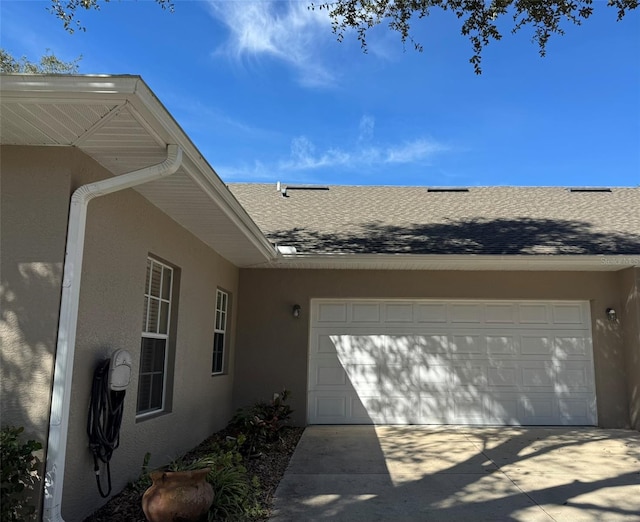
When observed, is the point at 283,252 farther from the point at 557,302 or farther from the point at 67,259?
the point at 557,302

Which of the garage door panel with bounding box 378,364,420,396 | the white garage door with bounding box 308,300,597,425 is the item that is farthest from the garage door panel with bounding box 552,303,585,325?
the garage door panel with bounding box 378,364,420,396

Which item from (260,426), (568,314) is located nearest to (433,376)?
(568,314)

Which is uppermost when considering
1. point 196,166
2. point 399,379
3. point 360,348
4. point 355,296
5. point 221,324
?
point 196,166

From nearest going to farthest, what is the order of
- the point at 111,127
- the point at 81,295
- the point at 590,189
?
the point at 111,127 → the point at 81,295 → the point at 590,189

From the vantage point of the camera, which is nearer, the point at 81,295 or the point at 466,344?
the point at 81,295

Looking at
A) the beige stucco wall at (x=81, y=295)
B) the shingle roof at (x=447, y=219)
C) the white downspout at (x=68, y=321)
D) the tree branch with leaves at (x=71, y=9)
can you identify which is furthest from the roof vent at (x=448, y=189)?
the white downspout at (x=68, y=321)

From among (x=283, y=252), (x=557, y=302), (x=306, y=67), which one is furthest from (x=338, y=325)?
(x=306, y=67)

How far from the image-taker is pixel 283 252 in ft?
26.7

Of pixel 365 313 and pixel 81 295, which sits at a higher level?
pixel 365 313

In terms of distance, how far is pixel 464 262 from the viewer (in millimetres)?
8359

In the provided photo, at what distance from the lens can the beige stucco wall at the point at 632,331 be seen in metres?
8.38

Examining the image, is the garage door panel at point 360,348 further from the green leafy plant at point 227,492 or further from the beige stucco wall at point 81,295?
the green leafy plant at point 227,492

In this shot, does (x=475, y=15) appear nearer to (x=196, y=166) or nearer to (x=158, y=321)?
(x=196, y=166)

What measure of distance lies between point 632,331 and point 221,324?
7.05 m
